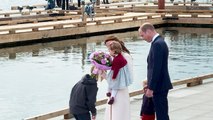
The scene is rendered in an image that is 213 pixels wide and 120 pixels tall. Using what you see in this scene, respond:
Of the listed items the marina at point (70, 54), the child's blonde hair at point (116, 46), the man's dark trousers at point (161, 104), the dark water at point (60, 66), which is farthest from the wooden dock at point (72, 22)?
the child's blonde hair at point (116, 46)

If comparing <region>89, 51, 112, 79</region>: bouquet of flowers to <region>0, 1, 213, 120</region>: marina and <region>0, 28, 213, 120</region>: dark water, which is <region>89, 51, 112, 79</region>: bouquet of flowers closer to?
<region>0, 1, 213, 120</region>: marina

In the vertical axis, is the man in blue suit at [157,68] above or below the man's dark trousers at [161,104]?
above

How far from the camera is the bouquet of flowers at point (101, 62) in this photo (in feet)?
32.5

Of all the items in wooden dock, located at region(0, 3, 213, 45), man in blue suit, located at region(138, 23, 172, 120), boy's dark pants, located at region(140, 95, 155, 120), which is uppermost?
man in blue suit, located at region(138, 23, 172, 120)

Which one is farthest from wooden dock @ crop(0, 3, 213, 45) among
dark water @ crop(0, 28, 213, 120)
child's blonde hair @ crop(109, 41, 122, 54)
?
child's blonde hair @ crop(109, 41, 122, 54)

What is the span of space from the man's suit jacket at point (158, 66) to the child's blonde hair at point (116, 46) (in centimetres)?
50

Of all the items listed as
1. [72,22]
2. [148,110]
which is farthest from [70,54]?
[148,110]

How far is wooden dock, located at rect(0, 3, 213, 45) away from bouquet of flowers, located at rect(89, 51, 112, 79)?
2751cm

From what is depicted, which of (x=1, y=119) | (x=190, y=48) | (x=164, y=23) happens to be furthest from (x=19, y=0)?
(x=1, y=119)

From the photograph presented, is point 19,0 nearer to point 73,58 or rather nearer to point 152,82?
point 73,58

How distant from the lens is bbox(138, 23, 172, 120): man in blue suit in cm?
992

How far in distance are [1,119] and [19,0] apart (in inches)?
4983

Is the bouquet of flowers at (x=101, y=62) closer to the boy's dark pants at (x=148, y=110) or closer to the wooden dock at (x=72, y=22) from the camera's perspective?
the boy's dark pants at (x=148, y=110)

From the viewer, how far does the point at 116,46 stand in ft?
32.7
